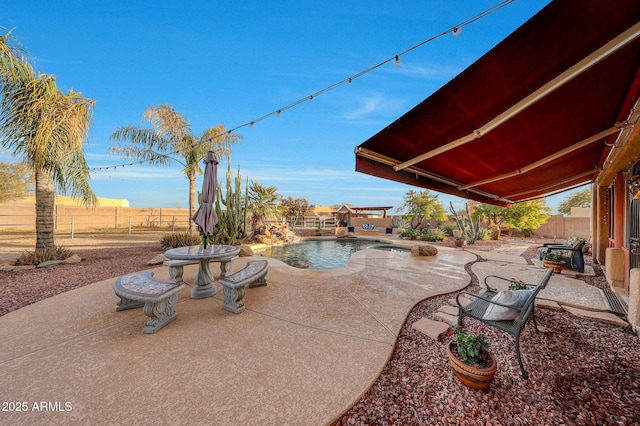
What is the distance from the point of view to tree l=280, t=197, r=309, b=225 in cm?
1986

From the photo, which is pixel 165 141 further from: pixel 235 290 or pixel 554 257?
pixel 554 257

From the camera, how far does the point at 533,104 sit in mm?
2018

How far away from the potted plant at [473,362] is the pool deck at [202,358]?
1.99 feet

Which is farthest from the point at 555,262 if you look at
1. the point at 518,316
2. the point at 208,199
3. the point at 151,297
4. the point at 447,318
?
the point at 151,297

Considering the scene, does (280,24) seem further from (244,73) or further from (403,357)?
(403,357)

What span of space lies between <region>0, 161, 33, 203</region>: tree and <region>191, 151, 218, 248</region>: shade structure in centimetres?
1742

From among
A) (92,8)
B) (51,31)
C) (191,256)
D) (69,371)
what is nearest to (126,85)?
(51,31)

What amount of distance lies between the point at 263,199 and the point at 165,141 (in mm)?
5450

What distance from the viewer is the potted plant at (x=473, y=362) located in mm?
1757

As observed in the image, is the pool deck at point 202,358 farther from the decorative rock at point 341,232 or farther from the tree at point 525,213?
the tree at point 525,213

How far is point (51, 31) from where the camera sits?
22.3 ft

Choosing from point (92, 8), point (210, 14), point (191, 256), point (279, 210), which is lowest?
point (191, 256)

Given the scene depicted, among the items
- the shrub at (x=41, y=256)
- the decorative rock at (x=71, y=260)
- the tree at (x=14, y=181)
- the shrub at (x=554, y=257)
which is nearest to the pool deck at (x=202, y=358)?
the shrub at (x=554, y=257)

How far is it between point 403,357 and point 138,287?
3145mm
